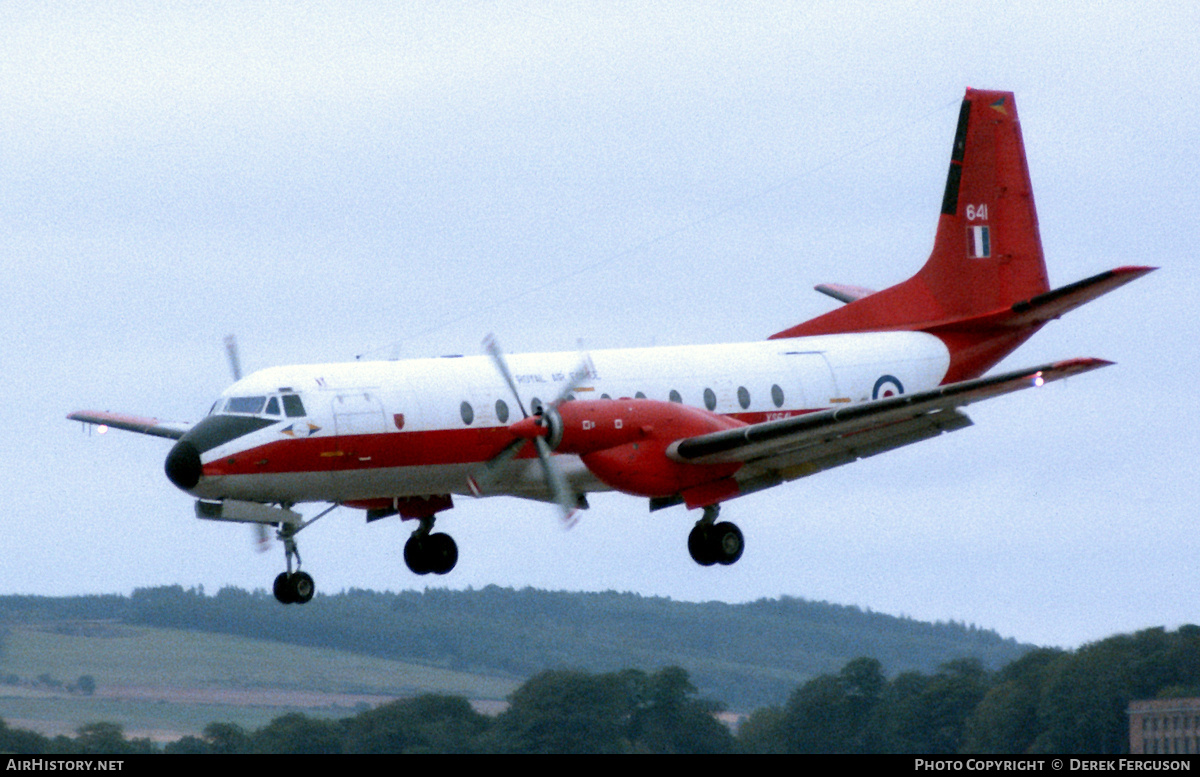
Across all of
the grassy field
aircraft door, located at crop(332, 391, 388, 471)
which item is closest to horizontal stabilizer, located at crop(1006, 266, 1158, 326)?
aircraft door, located at crop(332, 391, 388, 471)

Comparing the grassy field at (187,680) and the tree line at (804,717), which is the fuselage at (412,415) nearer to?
the tree line at (804,717)

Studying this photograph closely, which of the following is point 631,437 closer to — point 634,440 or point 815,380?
point 634,440

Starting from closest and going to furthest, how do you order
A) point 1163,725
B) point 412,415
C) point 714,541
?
point 412,415, point 714,541, point 1163,725

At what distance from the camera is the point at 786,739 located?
174ft

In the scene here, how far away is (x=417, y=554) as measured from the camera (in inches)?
1490

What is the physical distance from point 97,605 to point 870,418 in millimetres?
36972

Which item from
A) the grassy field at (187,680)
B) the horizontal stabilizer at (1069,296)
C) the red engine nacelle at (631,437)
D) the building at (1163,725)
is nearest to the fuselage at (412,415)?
the red engine nacelle at (631,437)

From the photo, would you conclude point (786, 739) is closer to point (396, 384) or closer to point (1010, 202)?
point (1010, 202)

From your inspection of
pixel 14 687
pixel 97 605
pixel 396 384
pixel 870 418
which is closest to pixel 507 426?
pixel 396 384

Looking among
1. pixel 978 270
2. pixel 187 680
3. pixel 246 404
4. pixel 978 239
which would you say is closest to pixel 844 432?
pixel 978 270

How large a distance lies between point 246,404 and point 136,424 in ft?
19.1

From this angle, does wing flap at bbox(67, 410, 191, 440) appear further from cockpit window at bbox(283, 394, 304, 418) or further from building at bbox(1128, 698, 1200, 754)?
building at bbox(1128, 698, 1200, 754)

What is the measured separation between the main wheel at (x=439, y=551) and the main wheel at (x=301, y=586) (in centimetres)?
281

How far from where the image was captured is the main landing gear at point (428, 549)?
37812 mm
